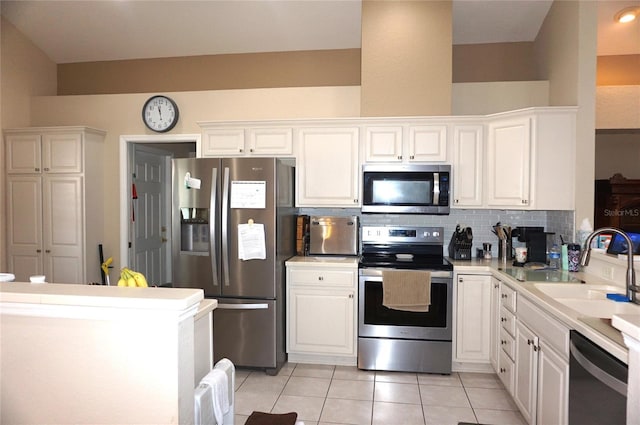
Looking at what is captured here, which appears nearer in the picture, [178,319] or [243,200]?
[178,319]

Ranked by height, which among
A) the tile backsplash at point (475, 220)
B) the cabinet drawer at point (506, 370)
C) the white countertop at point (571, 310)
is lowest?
the cabinet drawer at point (506, 370)

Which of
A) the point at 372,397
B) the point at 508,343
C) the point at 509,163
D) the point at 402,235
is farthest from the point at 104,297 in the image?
the point at 509,163

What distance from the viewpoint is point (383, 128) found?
347 cm

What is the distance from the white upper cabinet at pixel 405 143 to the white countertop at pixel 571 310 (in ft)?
3.16

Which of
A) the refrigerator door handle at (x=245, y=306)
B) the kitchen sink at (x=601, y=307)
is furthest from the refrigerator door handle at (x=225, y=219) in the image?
the kitchen sink at (x=601, y=307)

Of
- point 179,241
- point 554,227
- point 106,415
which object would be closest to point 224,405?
point 106,415

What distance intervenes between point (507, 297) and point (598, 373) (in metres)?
1.22

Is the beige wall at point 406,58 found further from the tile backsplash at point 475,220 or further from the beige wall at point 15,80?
the beige wall at point 15,80

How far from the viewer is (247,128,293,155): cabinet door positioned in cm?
359

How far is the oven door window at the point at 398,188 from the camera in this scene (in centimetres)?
340

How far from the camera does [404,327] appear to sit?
3184 mm

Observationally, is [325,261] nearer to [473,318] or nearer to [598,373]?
[473,318]

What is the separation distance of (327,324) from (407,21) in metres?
2.77

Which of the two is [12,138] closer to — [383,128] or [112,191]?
[112,191]
